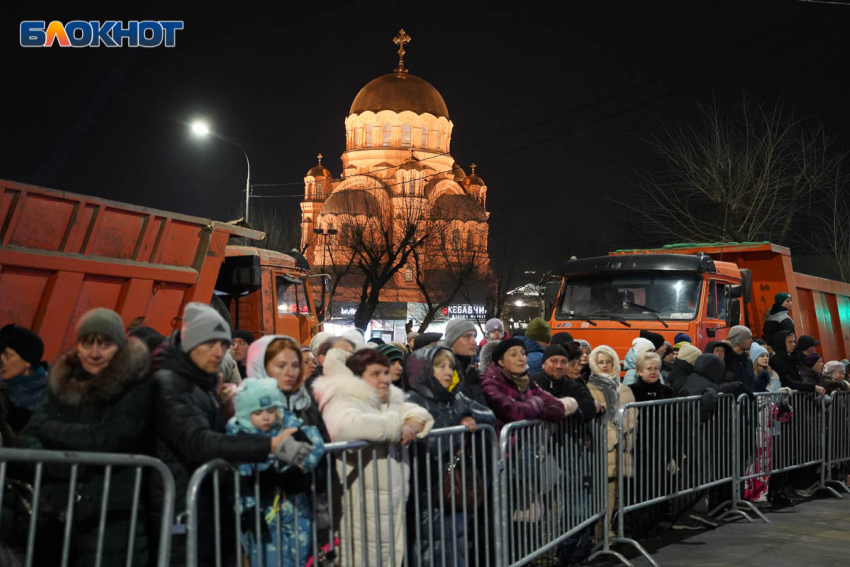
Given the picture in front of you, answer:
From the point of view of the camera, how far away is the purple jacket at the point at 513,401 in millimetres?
5914

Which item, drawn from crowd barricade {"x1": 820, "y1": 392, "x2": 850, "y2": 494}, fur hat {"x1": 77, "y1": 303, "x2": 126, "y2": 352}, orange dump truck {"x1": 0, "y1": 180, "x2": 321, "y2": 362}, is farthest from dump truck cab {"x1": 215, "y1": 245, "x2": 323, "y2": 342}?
fur hat {"x1": 77, "y1": 303, "x2": 126, "y2": 352}

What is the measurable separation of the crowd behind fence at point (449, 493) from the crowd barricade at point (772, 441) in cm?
2

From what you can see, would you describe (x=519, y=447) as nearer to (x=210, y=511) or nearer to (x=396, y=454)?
(x=396, y=454)

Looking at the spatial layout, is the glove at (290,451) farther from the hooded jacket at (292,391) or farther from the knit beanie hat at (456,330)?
the knit beanie hat at (456,330)

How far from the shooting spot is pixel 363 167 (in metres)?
80.4

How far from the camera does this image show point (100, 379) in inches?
154

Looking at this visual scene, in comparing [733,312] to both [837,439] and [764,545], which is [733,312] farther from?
[764,545]

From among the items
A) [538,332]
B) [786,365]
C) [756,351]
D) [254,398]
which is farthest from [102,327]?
[786,365]

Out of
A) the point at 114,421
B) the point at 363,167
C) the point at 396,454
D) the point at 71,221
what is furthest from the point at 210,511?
the point at 363,167

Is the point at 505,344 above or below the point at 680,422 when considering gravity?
above

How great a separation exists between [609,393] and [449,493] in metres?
2.43

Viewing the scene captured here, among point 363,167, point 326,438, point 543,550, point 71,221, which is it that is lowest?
point 543,550

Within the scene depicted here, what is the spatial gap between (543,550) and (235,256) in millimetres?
8412

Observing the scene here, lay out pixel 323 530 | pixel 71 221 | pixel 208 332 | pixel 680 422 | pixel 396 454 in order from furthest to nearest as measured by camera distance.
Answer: pixel 71 221, pixel 680 422, pixel 396 454, pixel 323 530, pixel 208 332
